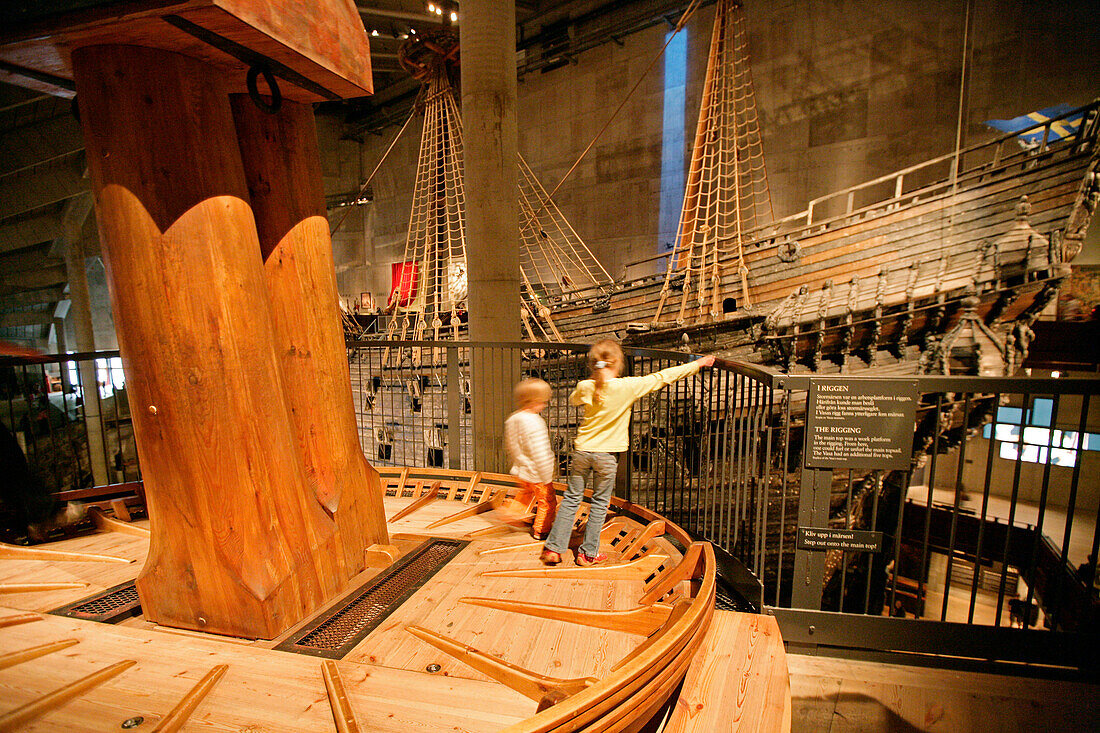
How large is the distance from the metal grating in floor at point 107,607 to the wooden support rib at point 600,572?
1.68m

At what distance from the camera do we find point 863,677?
2.62 metres

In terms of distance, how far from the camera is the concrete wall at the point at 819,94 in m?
8.90

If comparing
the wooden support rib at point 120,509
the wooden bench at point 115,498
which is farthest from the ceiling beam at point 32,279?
the wooden support rib at point 120,509

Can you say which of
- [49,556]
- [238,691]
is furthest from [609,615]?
[49,556]

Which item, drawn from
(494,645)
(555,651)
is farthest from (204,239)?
(555,651)

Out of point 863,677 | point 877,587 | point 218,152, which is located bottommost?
point 877,587

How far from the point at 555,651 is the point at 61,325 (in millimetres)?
24520

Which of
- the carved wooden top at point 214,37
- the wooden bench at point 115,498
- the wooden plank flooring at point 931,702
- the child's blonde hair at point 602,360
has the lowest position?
the wooden plank flooring at point 931,702

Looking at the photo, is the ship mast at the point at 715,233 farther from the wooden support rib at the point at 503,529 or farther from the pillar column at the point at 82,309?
the pillar column at the point at 82,309

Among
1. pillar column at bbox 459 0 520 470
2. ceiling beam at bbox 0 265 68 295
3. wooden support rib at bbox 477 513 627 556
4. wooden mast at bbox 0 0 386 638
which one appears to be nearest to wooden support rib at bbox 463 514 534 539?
wooden support rib at bbox 477 513 627 556

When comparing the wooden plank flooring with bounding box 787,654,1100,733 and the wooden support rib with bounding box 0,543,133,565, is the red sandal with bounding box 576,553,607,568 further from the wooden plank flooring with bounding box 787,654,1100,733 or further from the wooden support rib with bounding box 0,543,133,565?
the wooden support rib with bounding box 0,543,133,565

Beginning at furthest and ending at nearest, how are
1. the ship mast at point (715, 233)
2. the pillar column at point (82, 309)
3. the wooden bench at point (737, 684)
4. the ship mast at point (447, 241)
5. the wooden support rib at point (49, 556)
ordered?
the pillar column at point (82, 309), the ship mast at point (447, 241), the ship mast at point (715, 233), the wooden support rib at point (49, 556), the wooden bench at point (737, 684)

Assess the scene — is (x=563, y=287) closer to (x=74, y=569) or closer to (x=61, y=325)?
(x=74, y=569)

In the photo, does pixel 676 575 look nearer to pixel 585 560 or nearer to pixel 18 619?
pixel 585 560
